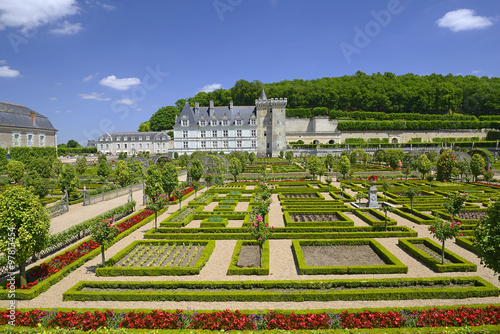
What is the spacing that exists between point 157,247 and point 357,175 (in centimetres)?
3299

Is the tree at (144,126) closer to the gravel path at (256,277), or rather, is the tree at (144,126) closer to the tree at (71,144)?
the tree at (71,144)

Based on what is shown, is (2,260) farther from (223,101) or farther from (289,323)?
(223,101)

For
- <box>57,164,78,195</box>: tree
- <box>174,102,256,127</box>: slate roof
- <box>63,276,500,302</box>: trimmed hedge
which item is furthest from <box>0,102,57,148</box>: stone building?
<box>63,276,500,302</box>: trimmed hedge

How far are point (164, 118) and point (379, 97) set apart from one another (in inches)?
2891

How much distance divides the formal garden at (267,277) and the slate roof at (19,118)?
5023cm

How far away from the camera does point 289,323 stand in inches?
324

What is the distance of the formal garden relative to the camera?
8.40m

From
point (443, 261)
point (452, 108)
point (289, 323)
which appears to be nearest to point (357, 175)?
point (443, 261)

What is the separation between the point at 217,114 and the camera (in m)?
71.4

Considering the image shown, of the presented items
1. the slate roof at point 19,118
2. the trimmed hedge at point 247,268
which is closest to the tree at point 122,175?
the trimmed hedge at point 247,268

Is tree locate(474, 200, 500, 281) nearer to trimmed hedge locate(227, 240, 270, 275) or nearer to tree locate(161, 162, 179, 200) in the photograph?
trimmed hedge locate(227, 240, 270, 275)

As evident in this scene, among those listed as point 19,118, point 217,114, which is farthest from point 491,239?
point 19,118

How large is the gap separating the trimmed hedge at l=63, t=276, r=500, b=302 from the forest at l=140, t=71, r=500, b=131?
75808 millimetres

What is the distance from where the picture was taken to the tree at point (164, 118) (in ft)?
330
